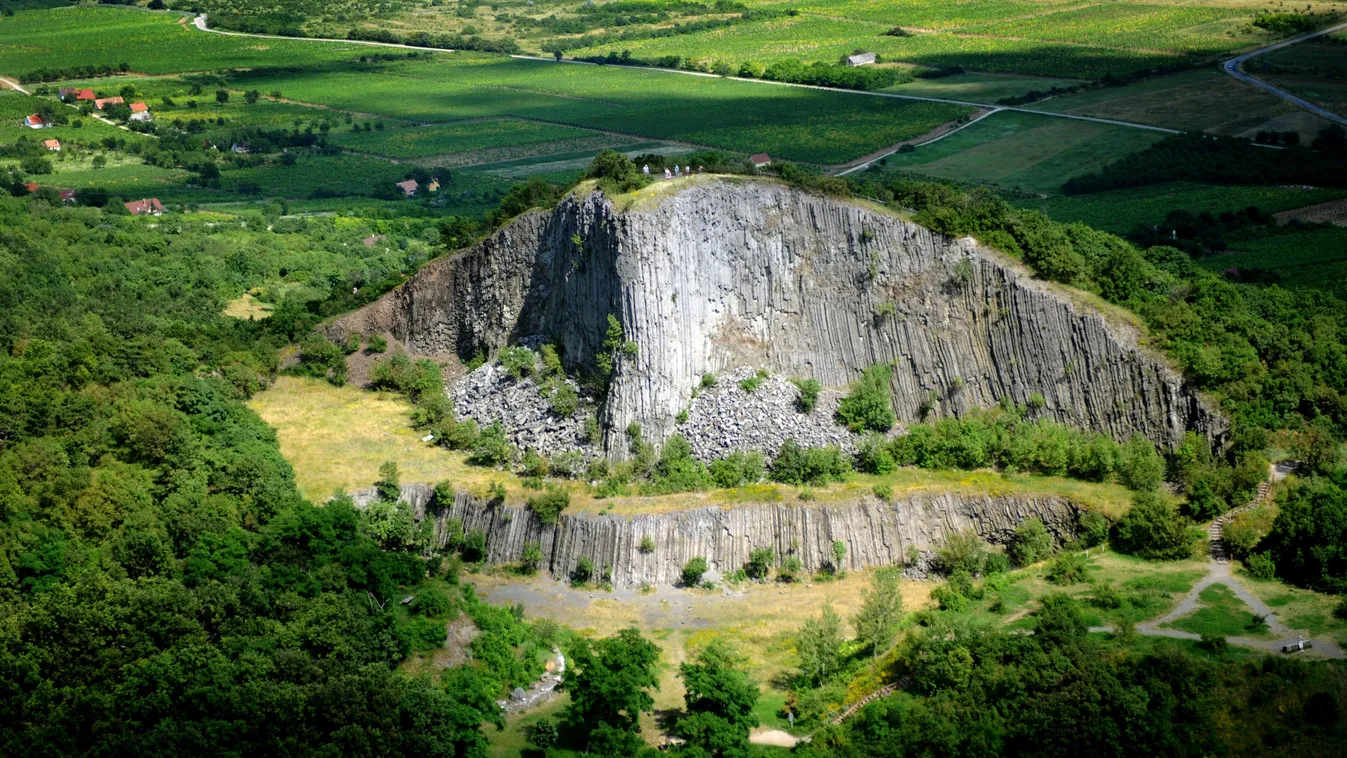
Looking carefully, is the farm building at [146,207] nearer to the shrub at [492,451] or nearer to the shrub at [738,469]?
the shrub at [492,451]

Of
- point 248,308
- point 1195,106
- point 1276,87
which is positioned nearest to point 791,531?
point 248,308

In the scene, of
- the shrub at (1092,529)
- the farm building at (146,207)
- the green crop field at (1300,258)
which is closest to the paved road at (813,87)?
the green crop field at (1300,258)

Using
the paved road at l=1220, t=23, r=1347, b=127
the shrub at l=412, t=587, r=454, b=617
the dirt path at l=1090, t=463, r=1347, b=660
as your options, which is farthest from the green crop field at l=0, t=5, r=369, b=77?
the dirt path at l=1090, t=463, r=1347, b=660

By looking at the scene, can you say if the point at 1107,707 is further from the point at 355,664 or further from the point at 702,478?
the point at 355,664

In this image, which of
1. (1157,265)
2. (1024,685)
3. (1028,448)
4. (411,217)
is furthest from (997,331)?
(411,217)

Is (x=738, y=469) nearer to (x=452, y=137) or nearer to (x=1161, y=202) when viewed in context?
(x=1161, y=202)

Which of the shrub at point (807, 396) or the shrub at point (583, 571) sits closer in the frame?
the shrub at point (583, 571)
